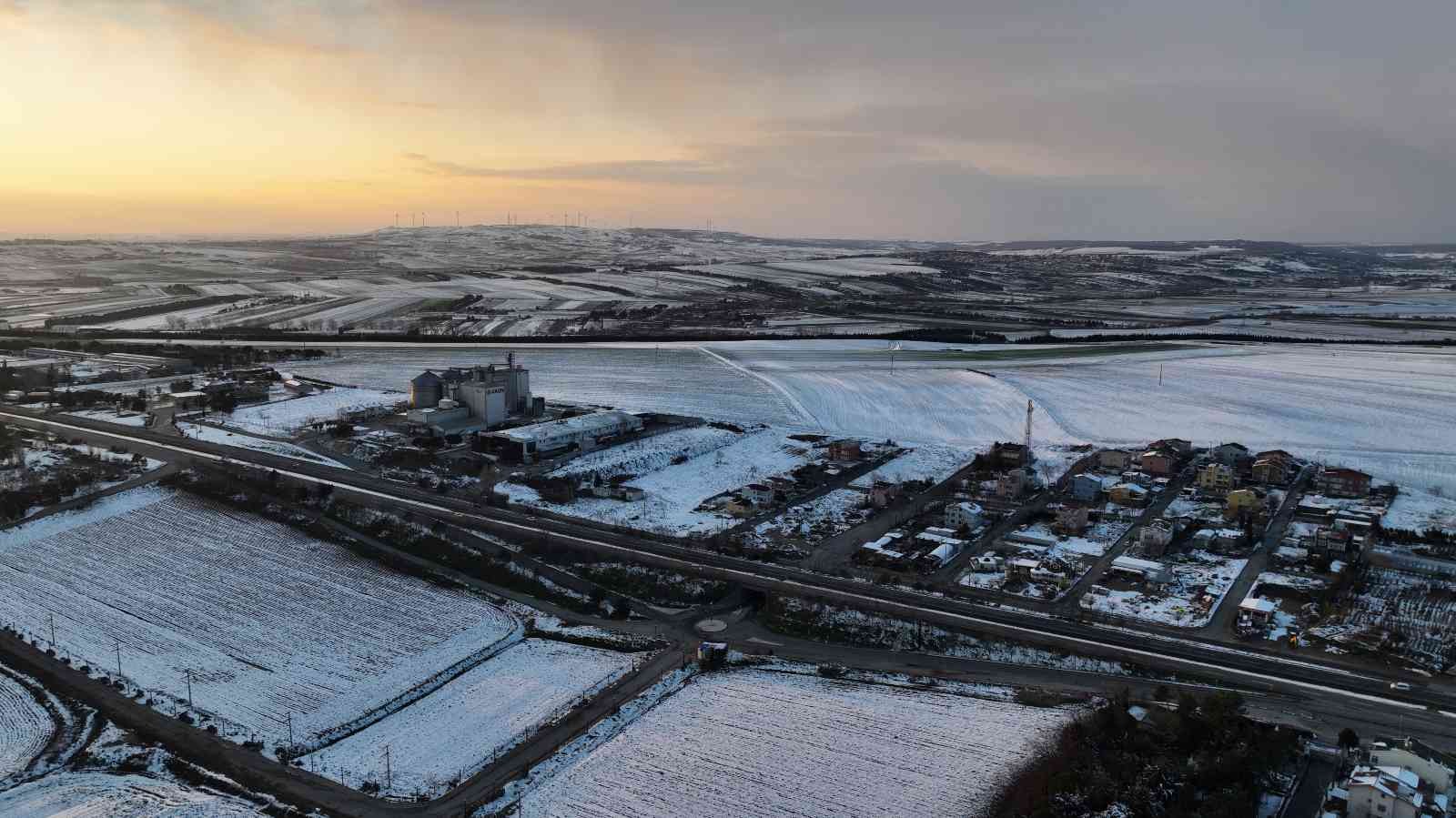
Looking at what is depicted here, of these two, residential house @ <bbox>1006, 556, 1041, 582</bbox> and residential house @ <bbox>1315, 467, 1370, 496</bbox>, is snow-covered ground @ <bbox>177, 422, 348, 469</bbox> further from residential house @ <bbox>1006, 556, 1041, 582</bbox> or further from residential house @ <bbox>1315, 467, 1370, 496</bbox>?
residential house @ <bbox>1315, 467, 1370, 496</bbox>

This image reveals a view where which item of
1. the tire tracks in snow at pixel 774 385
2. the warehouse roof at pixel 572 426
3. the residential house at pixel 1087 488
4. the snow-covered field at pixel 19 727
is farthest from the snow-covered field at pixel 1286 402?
the snow-covered field at pixel 19 727

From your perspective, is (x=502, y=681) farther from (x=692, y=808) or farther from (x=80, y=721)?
(x=80, y=721)

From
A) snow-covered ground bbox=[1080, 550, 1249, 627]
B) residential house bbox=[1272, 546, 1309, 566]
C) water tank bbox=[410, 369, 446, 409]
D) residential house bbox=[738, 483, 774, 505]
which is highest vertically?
water tank bbox=[410, 369, 446, 409]

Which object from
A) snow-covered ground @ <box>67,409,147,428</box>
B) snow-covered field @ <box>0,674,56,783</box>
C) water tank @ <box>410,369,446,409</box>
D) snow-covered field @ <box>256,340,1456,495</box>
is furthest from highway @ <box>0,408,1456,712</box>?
snow-covered field @ <box>256,340,1456,495</box>

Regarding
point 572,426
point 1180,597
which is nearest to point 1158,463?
point 1180,597

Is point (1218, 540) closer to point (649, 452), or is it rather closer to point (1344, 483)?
point (1344, 483)

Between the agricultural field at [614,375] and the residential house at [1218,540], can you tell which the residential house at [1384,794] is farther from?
the agricultural field at [614,375]

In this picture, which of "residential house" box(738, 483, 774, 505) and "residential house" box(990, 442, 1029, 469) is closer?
"residential house" box(738, 483, 774, 505)
